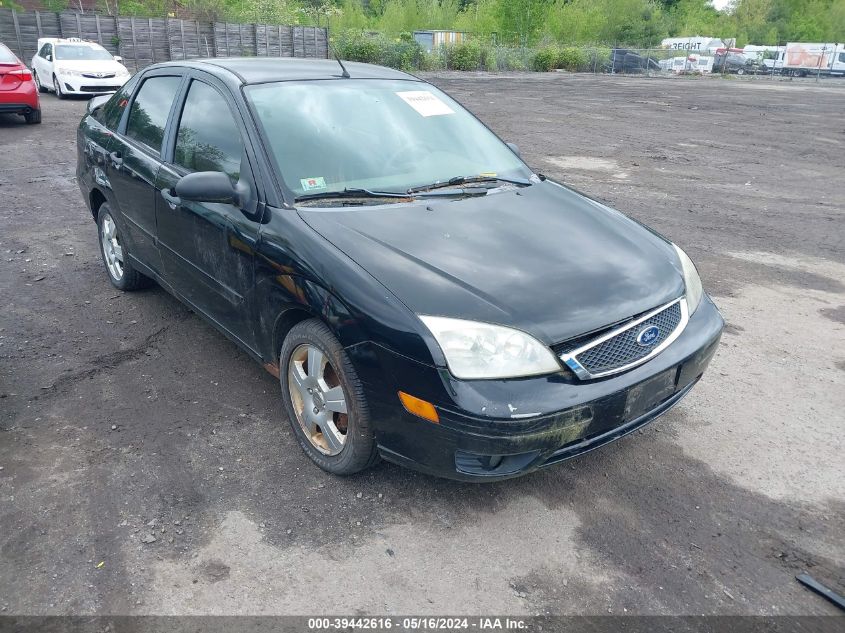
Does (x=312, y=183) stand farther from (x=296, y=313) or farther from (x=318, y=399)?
(x=318, y=399)

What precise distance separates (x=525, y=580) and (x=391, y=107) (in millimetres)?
2676

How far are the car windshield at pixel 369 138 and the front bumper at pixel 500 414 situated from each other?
3.74 feet

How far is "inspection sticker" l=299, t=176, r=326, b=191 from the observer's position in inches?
133

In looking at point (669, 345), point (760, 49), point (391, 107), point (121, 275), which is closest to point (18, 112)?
point (121, 275)

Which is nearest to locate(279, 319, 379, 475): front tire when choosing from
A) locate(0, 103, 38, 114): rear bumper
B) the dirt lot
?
the dirt lot

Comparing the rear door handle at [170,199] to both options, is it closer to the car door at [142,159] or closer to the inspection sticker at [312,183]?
the car door at [142,159]

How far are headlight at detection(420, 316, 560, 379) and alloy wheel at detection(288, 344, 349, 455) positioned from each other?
23.9 inches

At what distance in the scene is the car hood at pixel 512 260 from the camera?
2730mm

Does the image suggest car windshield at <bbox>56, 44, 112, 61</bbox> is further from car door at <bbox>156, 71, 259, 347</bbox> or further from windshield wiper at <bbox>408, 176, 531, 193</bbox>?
windshield wiper at <bbox>408, 176, 531, 193</bbox>

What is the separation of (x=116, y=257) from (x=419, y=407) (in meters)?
3.65

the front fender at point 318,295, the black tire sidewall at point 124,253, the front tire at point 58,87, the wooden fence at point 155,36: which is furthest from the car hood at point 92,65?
the front fender at point 318,295

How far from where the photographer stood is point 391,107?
4.01 m

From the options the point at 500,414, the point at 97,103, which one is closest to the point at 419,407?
the point at 500,414

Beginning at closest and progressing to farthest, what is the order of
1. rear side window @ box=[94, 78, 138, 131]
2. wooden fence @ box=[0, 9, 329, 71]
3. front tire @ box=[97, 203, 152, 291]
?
rear side window @ box=[94, 78, 138, 131] < front tire @ box=[97, 203, 152, 291] < wooden fence @ box=[0, 9, 329, 71]
